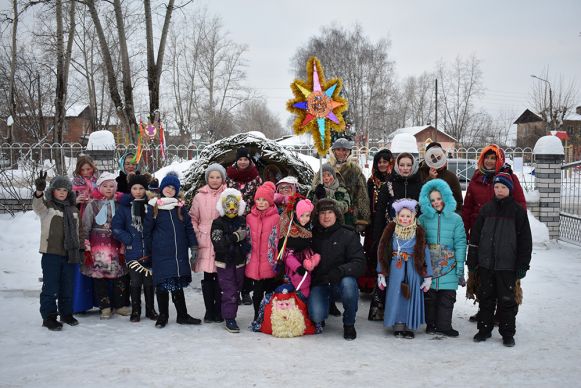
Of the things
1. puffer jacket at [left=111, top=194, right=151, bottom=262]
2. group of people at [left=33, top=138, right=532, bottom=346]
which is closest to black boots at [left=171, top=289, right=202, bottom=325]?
group of people at [left=33, top=138, right=532, bottom=346]

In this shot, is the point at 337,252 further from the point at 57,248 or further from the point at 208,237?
the point at 57,248

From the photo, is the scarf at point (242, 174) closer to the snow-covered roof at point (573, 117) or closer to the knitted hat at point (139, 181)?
the knitted hat at point (139, 181)

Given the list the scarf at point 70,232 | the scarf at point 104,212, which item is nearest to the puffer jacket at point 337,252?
the scarf at point 104,212

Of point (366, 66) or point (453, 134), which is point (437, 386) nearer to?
point (366, 66)

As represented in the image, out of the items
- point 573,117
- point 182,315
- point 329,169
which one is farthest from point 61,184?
point 573,117

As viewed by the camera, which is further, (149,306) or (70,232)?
(149,306)

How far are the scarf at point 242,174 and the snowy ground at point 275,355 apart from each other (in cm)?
155

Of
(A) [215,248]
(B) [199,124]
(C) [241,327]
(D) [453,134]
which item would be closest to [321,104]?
(A) [215,248]

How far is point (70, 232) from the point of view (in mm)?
4996

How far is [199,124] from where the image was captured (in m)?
35.8

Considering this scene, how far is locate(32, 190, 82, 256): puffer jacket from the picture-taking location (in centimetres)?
493

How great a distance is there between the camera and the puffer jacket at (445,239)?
4.80 meters

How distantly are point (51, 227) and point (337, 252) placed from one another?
288cm

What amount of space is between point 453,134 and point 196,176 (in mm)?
42564
